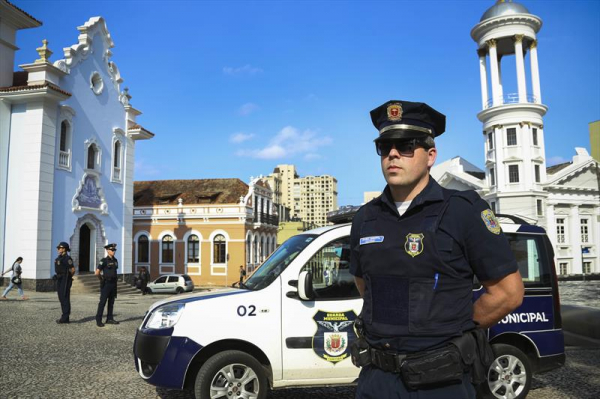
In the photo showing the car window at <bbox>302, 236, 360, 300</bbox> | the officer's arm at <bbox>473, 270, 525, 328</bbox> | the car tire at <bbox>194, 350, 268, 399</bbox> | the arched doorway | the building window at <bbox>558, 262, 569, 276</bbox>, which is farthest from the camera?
the building window at <bbox>558, 262, 569, 276</bbox>

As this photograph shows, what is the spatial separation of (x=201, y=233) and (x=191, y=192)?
5128mm

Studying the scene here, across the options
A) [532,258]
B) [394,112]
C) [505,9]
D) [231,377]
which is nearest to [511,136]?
[505,9]

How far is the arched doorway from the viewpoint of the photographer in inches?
1012

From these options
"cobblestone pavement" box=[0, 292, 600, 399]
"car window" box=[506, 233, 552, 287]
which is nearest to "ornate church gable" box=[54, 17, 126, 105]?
"cobblestone pavement" box=[0, 292, 600, 399]

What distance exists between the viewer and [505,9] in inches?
1825

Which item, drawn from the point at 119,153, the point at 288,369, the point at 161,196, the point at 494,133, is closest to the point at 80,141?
the point at 119,153

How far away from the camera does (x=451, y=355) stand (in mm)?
2100

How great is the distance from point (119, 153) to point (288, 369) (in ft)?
87.4

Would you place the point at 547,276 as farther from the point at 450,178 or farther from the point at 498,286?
the point at 450,178

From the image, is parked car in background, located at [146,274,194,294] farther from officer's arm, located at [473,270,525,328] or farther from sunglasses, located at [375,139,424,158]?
officer's arm, located at [473,270,525,328]

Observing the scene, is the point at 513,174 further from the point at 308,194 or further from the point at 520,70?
the point at 308,194

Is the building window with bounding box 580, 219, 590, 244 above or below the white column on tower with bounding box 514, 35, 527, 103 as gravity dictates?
below

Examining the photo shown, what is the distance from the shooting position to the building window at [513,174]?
47375 mm

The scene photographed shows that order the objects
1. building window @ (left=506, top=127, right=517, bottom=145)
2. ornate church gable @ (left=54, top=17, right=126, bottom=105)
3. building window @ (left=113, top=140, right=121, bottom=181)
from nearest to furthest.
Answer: ornate church gable @ (left=54, top=17, right=126, bottom=105), building window @ (left=113, top=140, right=121, bottom=181), building window @ (left=506, top=127, right=517, bottom=145)
